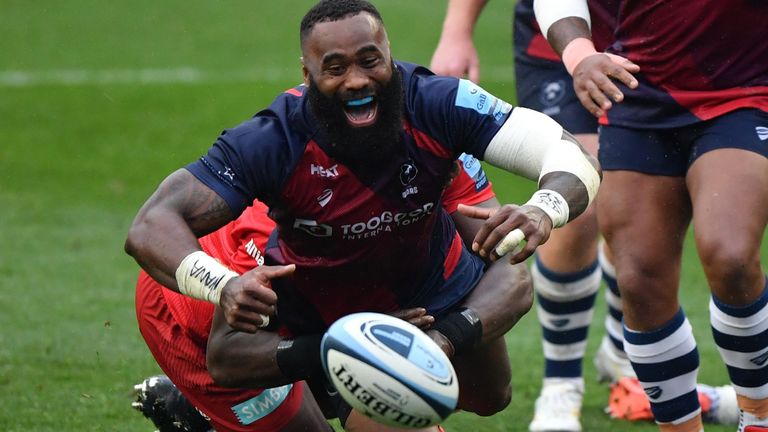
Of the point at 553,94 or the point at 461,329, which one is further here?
the point at 553,94

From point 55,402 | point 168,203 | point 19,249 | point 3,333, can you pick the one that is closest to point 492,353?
point 168,203

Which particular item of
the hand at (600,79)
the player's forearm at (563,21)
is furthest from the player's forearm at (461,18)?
the hand at (600,79)

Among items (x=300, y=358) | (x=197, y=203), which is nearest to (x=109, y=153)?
(x=300, y=358)

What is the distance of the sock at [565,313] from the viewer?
21.6 feet

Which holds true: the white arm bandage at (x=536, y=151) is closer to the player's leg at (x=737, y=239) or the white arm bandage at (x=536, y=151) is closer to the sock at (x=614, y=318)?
the player's leg at (x=737, y=239)

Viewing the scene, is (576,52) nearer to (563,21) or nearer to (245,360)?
(563,21)

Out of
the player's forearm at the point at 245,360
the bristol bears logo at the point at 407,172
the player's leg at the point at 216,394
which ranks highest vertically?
the bristol bears logo at the point at 407,172

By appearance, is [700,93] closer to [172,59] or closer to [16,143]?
[16,143]

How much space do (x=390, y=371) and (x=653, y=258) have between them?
164 cm

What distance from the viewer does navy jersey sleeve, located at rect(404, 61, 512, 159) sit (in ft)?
15.1

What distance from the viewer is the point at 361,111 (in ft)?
14.8

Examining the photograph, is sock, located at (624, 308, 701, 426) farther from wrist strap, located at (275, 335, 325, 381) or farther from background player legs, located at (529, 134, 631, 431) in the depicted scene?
wrist strap, located at (275, 335, 325, 381)

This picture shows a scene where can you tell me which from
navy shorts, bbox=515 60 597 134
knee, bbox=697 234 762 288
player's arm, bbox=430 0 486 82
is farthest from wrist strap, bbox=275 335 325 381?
navy shorts, bbox=515 60 597 134

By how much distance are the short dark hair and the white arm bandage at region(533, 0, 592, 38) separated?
3.56 ft
